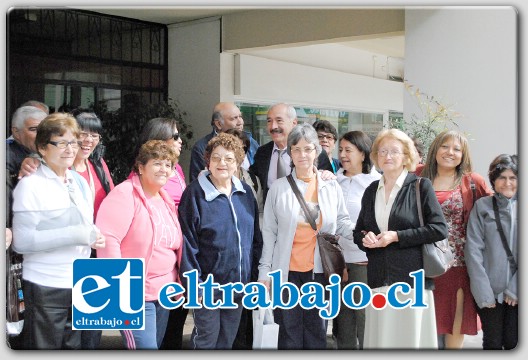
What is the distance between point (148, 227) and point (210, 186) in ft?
1.30

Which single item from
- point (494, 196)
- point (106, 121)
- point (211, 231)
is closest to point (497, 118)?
point (494, 196)

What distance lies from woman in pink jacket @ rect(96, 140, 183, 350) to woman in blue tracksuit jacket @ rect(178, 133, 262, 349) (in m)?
0.09

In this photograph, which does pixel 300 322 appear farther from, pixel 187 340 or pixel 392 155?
pixel 392 155

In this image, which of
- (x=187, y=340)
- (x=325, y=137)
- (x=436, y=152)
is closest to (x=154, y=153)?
(x=325, y=137)

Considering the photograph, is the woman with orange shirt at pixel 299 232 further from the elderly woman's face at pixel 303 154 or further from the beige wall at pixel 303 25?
the beige wall at pixel 303 25

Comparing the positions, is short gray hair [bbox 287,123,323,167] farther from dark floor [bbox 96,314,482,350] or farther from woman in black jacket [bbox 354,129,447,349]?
dark floor [bbox 96,314,482,350]

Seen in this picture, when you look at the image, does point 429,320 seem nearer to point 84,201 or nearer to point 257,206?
point 257,206

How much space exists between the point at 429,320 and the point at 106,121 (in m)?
2.11

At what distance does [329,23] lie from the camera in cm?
501

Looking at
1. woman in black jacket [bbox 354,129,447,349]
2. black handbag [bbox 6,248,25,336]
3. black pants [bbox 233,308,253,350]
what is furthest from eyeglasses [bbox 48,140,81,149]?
woman in black jacket [bbox 354,129,447,349]

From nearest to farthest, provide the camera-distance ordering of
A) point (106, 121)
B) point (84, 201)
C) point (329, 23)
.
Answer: point (84, 201) → point (106, 121) → point (329, 23)

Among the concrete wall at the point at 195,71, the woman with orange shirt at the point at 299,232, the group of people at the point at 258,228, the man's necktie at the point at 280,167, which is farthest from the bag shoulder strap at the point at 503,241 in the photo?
the concrete wall at the point at 195,71

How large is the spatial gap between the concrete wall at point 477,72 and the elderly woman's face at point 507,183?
0.31ft

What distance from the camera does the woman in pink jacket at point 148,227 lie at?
3.79 m
